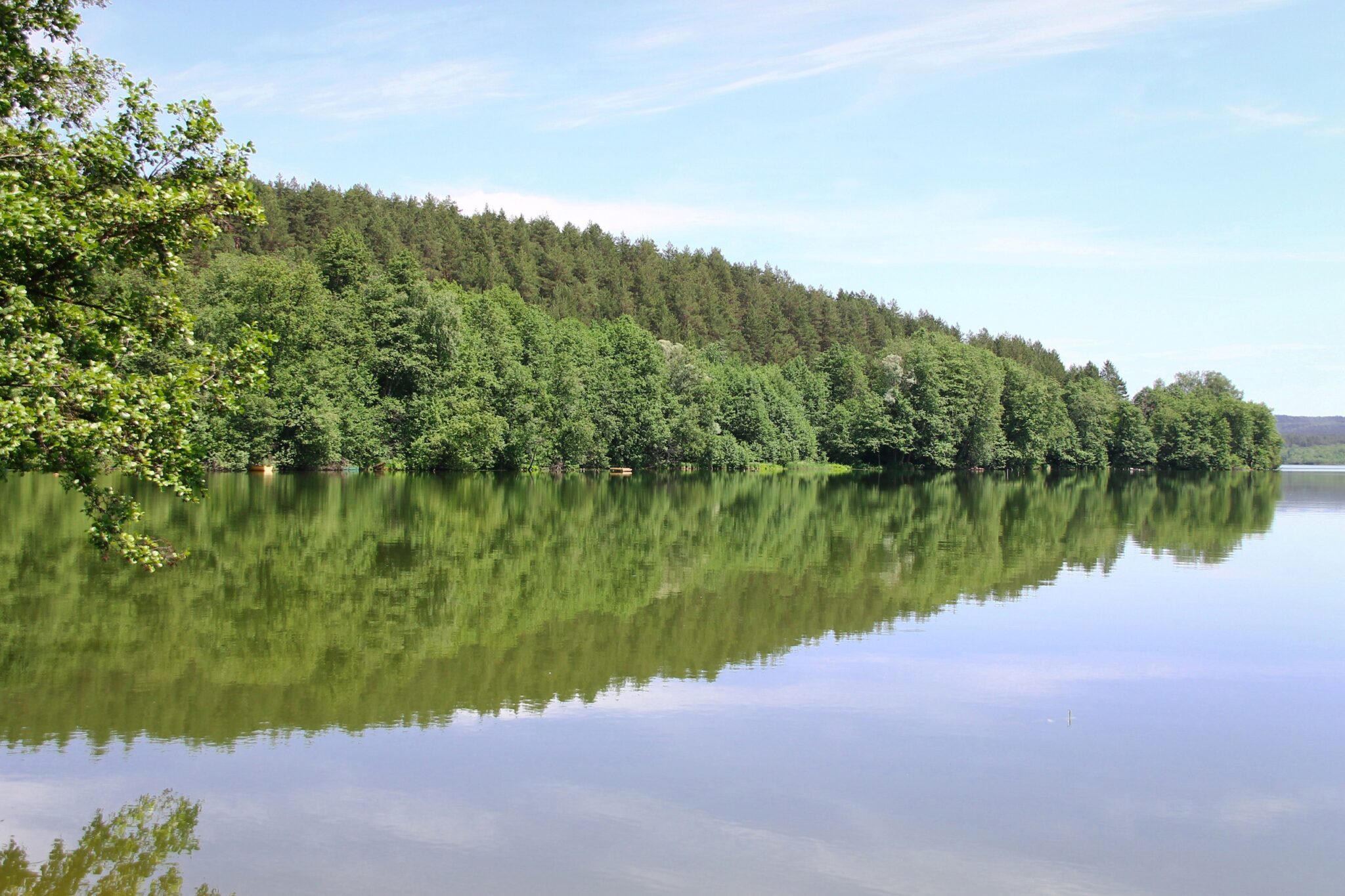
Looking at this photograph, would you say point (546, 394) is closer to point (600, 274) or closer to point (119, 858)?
point (600, 274)

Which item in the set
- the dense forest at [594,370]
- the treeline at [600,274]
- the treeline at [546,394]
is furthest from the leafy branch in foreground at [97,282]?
the treeline at [600,274]

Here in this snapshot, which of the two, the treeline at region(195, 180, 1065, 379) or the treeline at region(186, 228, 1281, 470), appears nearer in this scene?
the treeline at region(186, 228, 1281, 470)

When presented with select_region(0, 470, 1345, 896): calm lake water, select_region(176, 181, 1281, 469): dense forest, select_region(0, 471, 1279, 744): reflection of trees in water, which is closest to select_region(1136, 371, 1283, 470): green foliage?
select_region(176, 181, 1281, 469): dense forest

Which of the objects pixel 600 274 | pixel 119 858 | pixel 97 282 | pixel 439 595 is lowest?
pixel 119 858

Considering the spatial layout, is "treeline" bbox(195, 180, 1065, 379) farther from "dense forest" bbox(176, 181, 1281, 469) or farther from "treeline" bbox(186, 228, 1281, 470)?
"treeline" bbox(186, 228, 1281, 470)

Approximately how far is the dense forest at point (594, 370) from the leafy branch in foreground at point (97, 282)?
891 millimetres

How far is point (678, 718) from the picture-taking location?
11461 mm

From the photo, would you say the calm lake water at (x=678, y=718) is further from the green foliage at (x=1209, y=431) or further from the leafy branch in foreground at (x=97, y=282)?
the green foliage at (x=1209, y=431)

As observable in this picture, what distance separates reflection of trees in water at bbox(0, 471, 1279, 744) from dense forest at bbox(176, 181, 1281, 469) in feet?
14.5

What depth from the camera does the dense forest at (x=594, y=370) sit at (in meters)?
67.7

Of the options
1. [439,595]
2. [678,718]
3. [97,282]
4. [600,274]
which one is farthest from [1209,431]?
[97,282]

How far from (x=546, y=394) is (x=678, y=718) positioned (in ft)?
215

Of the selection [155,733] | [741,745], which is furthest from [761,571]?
[155,733]

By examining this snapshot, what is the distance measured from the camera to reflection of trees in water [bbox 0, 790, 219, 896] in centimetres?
707
